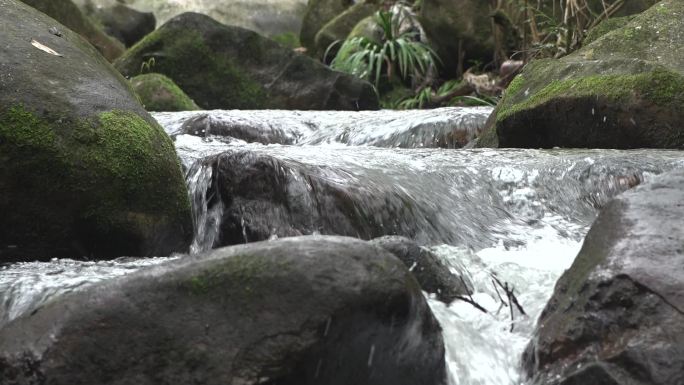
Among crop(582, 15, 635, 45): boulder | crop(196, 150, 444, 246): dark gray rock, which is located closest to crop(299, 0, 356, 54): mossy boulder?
crop(582, 15, 635, 45): boulder

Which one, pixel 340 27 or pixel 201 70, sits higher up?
pixel 201 70

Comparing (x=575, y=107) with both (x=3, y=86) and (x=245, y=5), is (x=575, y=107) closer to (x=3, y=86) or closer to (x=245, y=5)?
(x=3, y=86)

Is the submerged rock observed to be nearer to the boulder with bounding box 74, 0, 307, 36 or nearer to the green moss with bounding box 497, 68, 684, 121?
the green moss with bounding box 497, 68, 684, 121

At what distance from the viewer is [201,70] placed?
29.8ft

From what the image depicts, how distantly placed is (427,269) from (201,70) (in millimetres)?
6406

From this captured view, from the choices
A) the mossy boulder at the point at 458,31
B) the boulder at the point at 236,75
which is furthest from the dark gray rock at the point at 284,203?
the mossy boulder at the point at 458,31

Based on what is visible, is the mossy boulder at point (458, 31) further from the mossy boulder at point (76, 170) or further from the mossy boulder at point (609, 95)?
the mossy boulder at point (76, 170)

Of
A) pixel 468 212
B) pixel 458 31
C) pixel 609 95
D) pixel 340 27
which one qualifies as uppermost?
pixel 609 95

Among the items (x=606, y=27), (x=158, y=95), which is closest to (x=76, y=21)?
(x=158, y=95)

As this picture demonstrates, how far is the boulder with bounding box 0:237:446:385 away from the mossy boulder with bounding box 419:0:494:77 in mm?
8366

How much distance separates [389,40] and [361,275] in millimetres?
8892

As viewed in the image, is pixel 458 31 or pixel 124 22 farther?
pixel 124 22

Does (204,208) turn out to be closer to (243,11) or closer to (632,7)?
(632,7)

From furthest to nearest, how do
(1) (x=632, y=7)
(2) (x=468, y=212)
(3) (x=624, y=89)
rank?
(1) (x=632, y=7)
(3) (x=624, y=89)
(2) (x=468, y=212)
